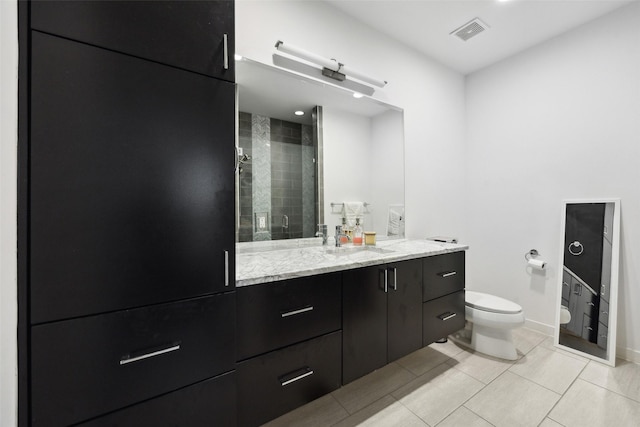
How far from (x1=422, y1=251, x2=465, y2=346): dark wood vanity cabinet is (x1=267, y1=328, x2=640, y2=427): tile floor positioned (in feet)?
0.94

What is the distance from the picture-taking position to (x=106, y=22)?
78cm

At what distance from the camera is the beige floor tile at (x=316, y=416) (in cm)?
142

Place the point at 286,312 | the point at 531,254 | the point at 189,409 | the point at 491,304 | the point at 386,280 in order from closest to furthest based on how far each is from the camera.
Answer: the point at 189,409, the point at 286,312, the point at 386,280, the point at 491,304, the point at 531,254

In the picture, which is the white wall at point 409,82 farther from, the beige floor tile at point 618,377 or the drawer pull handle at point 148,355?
the drawer pull handle at point 148,355

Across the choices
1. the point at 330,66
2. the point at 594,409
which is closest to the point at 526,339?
the point at 594,409

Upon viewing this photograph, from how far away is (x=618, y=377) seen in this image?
1.77 metres

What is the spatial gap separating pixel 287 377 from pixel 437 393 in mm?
1100

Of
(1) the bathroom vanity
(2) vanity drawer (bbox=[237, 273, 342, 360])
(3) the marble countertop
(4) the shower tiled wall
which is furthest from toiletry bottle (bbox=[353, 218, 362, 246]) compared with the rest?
(2) vanity drawer (bbox=[237, 273, 342, 360])

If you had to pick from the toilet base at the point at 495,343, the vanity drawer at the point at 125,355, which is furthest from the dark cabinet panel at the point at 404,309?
the vanity drawer at the point at 125,355

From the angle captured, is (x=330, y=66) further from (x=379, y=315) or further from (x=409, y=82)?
(x=379, y=315)

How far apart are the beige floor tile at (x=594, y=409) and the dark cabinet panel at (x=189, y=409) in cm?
178

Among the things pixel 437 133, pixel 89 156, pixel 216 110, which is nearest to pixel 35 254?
pixel 89 156

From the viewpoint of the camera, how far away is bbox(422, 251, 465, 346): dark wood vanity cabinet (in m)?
1.78

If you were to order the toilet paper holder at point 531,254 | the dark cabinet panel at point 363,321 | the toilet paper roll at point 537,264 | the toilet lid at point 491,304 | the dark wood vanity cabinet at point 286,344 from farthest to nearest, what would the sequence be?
1. the toilet paper holder at point 531,254
2. the toilet paper roll at point 537,264
3. the toilet lid at point 491,304
4. the dark cabinet panel at point 363,321
5. the dark wood vanity cabinet at point 286,344
